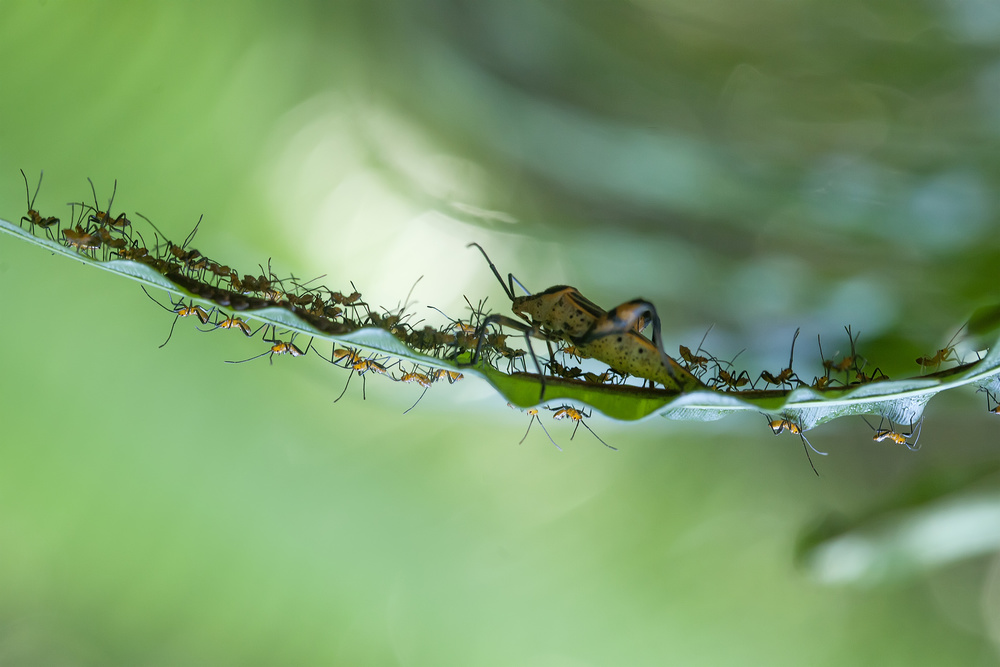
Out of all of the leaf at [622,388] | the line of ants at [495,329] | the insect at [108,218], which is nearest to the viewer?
the leaf at [622,388]

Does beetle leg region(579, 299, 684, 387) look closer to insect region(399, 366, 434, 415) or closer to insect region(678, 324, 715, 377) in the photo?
insect region(678, 324, 715, 377)

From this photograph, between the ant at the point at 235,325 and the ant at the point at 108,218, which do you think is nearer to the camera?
the ant at the point at 235,325

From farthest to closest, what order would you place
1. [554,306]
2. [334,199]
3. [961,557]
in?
[334,199] → [961,557] → [554,306]

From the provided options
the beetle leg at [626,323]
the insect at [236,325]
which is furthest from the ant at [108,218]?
the beetle leg at [626,323]

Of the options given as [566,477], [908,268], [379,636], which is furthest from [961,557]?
[379,636]

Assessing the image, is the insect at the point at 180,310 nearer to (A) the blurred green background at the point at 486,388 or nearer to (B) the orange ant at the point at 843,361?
(A) the blurred green background at the point at 486,388

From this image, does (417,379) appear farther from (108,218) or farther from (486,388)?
(108,218)

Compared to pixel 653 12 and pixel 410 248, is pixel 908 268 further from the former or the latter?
pixel 410 248
